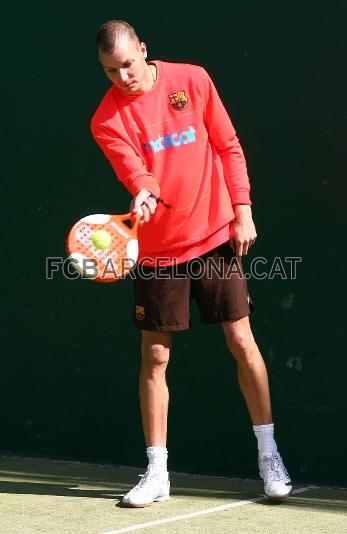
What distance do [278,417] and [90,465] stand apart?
0.95 meters

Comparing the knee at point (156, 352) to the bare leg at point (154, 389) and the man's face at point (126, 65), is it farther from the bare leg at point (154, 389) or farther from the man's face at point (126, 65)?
the man's face at point (126, 65)

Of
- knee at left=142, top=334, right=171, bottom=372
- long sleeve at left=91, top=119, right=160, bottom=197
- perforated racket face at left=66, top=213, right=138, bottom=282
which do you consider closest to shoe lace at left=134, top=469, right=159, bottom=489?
knee at left=142, top=334, right=171, bottom=372

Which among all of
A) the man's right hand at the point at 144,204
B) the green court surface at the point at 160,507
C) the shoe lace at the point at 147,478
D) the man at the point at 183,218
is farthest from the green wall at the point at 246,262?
the man's right hand at the point at 144,204

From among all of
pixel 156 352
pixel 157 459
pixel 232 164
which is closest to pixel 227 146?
pixel 232 164

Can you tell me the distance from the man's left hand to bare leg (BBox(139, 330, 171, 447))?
44 cm

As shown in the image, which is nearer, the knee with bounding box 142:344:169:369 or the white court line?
the white court line

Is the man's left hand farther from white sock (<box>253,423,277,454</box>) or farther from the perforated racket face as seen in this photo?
white sock (<box>253,423,277,454</box>)

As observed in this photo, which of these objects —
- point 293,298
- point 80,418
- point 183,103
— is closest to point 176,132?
point 183,103

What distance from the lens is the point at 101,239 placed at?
418 centimetres

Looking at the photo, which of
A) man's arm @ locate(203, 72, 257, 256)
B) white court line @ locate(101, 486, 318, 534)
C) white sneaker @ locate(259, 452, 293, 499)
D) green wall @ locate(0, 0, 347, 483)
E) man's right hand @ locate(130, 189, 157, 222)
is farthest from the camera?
green wall @ locate(0, 0, 347, 483)

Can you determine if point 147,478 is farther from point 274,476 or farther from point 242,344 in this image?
point 242,344

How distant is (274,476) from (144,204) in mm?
1093

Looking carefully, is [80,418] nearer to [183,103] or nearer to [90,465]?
[90,465]

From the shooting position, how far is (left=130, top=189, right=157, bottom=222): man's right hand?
4102mm
